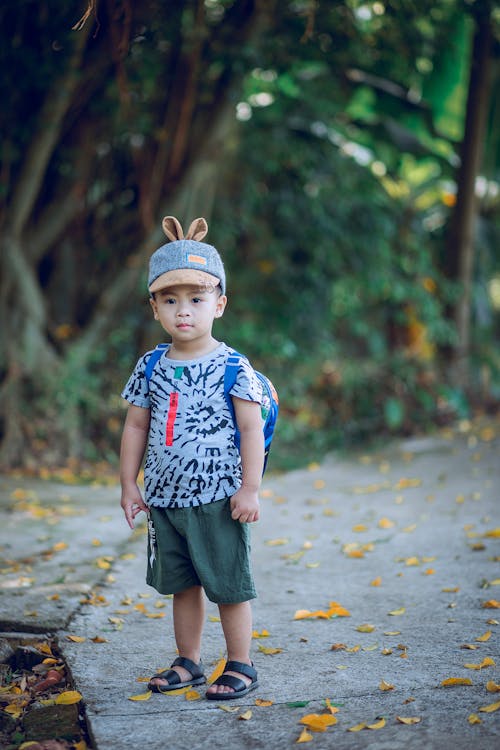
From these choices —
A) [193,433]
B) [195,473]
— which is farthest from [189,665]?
[193,433]

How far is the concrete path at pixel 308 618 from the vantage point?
2.55 meters

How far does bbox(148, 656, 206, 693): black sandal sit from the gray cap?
1.24 meters

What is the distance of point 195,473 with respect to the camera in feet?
9.20

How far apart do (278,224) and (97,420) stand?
121 inches

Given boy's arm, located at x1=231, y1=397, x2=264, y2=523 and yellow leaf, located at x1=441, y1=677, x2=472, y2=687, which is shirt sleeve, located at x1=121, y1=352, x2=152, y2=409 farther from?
yellow leaf, located at x1=441, y1=677, x2=472, y2=687

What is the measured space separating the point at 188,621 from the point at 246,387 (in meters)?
0.81

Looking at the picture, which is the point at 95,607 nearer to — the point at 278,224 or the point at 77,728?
the point at 77,728

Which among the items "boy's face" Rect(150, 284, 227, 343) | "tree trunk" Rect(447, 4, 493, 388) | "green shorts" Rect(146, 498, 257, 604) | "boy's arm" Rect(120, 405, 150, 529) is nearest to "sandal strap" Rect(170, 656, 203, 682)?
"green shorts" Rect(146, 498, 257, 604)

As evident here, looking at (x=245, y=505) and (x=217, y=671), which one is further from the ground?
(x=245, y=505)

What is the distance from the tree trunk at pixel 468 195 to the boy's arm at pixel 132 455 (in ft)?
25.0

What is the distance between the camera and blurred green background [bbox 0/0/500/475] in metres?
7.32

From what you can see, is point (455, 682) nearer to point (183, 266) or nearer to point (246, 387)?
point (246, 387)

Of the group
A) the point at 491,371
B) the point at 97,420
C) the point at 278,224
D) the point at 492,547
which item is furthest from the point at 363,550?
the point at 491,371

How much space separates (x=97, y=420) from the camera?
804 cm
